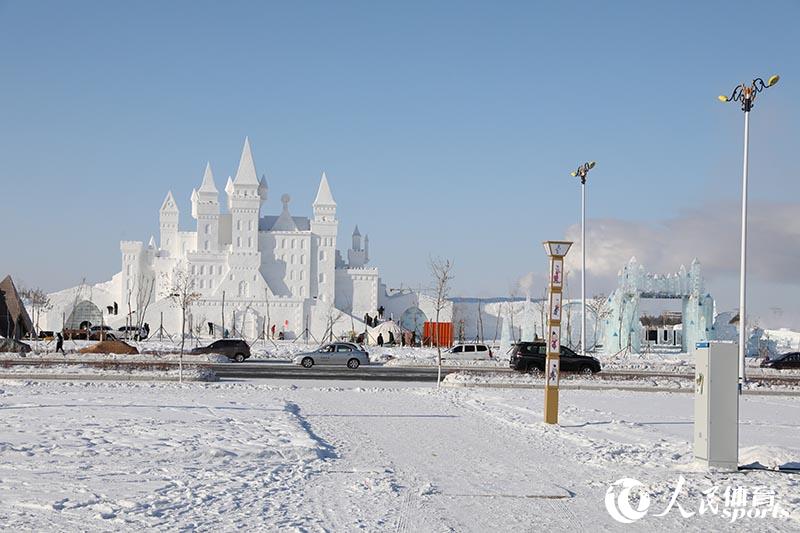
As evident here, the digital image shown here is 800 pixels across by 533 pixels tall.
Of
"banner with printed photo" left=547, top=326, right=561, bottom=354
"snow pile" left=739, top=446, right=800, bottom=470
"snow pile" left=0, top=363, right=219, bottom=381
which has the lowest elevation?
"snow pile" left=0, top=363, right=219, bottom=381

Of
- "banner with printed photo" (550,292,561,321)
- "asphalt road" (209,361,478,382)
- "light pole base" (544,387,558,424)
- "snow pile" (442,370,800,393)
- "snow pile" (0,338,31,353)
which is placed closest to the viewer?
"light pole base" (544,387,558,424)

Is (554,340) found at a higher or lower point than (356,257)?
lower

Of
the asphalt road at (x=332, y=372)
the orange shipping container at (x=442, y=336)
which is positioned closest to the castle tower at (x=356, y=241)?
the orange shipping container at (x=442, y=336)

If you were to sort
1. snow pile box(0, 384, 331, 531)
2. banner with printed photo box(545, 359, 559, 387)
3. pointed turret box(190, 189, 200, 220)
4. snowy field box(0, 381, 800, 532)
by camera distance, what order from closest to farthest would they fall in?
snow pile box(0, 384, 331, 531) → snowy field box(0, 381, 800, 532) → banner with printed photo box(545, 359, 559, 387) → pointed turret box(190, 189, 200, 220)

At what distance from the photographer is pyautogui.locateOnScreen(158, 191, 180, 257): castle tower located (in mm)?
105938

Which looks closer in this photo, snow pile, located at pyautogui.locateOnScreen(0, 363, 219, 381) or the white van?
snow pile, located at pyautogui.locateOnScreen(0, 363, 219, 381)

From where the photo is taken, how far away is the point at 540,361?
36.1 metres

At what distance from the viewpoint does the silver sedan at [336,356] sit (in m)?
40.5

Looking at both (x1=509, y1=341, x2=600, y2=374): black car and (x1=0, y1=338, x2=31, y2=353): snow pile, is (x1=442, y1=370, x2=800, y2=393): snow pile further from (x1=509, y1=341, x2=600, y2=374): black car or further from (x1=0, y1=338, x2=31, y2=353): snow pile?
(x1=0, y1=338, x2=31, y2=353): snow pile

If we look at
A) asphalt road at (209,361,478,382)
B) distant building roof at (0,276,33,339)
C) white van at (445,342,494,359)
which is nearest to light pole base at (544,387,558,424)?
asphalt road at (209,361,478,382)

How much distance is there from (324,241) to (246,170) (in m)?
11.3

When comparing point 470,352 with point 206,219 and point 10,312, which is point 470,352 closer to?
point 10,312

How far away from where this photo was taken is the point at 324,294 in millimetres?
100438

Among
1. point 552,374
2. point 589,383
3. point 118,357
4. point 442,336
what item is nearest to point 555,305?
point 552,374
